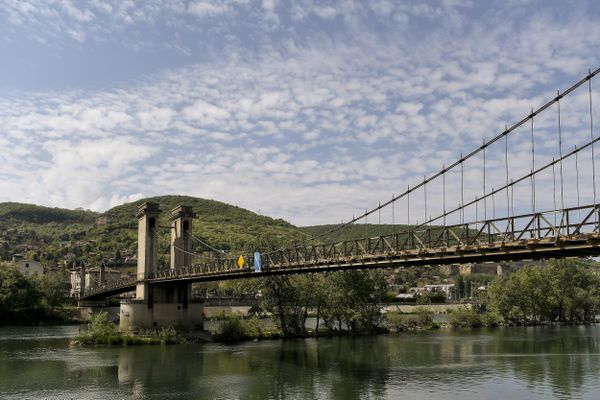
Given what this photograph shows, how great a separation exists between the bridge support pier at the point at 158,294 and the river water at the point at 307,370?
7.68m

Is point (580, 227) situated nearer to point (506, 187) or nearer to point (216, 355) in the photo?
point (506, 187)

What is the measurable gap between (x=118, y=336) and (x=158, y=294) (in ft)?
28.4

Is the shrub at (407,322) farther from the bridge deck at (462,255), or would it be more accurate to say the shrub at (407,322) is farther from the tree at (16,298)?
the tree at (16,298)

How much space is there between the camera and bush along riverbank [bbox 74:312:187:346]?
2344 inches

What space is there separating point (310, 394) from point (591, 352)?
32.0 metres

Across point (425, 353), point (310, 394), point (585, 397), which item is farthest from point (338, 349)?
point (585, 397)

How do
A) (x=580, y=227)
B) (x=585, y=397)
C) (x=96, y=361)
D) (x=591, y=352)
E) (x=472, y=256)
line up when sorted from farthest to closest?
1. (x=591, y=352)
2. (x=96, y=361)
3. (x=585, y=397)
4. (x=472, y=256)
5. (x=580, y=227)

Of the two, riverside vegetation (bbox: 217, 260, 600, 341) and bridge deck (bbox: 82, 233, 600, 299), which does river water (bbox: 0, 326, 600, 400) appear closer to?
riverside vegetation (bbox: 217, 260, 600, 341)

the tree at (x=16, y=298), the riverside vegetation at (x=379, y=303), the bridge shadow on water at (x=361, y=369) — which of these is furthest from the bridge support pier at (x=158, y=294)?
the tree at (x=16, y=298)

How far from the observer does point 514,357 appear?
50312mm

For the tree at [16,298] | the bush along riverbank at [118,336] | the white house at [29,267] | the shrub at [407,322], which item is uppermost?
the white house at [29,267]

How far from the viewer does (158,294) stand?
2685 inches

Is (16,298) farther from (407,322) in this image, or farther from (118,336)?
(407,322)

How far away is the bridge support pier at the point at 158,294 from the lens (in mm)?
65812
